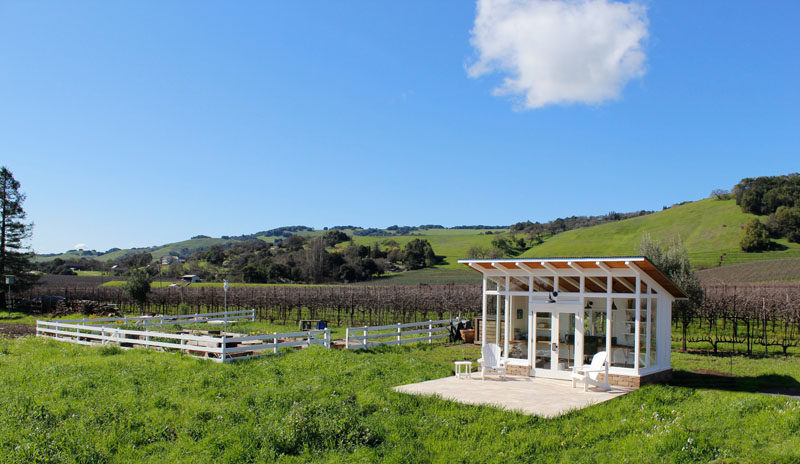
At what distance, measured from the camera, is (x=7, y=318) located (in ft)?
108

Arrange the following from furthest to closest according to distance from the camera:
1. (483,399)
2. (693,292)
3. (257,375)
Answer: (693,292) < (257,375) < (483,399)

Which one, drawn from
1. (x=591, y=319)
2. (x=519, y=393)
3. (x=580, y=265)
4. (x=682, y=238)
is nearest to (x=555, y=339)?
(x=591, y=319)

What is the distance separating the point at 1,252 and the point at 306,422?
40616 mm

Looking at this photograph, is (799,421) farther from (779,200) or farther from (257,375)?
(779,200)

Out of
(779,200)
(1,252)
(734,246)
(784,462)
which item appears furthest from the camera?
(779,200)

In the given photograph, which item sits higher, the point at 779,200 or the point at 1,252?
the point at 779,200

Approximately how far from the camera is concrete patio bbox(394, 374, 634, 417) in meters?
9.62

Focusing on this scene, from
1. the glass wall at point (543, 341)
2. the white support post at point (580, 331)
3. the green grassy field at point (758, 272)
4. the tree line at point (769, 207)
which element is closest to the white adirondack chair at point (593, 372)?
the white support post at point (580, 331)

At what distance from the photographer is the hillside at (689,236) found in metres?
52.8

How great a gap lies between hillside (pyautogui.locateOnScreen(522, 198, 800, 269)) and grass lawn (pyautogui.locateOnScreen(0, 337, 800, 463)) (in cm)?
4485

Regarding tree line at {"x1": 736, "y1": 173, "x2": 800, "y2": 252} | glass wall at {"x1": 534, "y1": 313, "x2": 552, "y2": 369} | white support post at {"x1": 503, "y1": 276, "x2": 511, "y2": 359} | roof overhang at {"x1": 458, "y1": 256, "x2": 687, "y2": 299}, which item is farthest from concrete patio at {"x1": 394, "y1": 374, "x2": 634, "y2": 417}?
tree line at {"x1": 736, "y1": 173, "x2": 800, "y2": 252}

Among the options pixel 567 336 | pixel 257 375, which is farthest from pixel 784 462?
pixel 257 375

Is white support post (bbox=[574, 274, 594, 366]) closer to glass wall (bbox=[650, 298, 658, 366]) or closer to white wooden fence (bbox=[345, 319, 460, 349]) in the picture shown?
glass wall (bbox=[650, 298, 658, 366])

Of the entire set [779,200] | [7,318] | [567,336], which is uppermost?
[779,200]
